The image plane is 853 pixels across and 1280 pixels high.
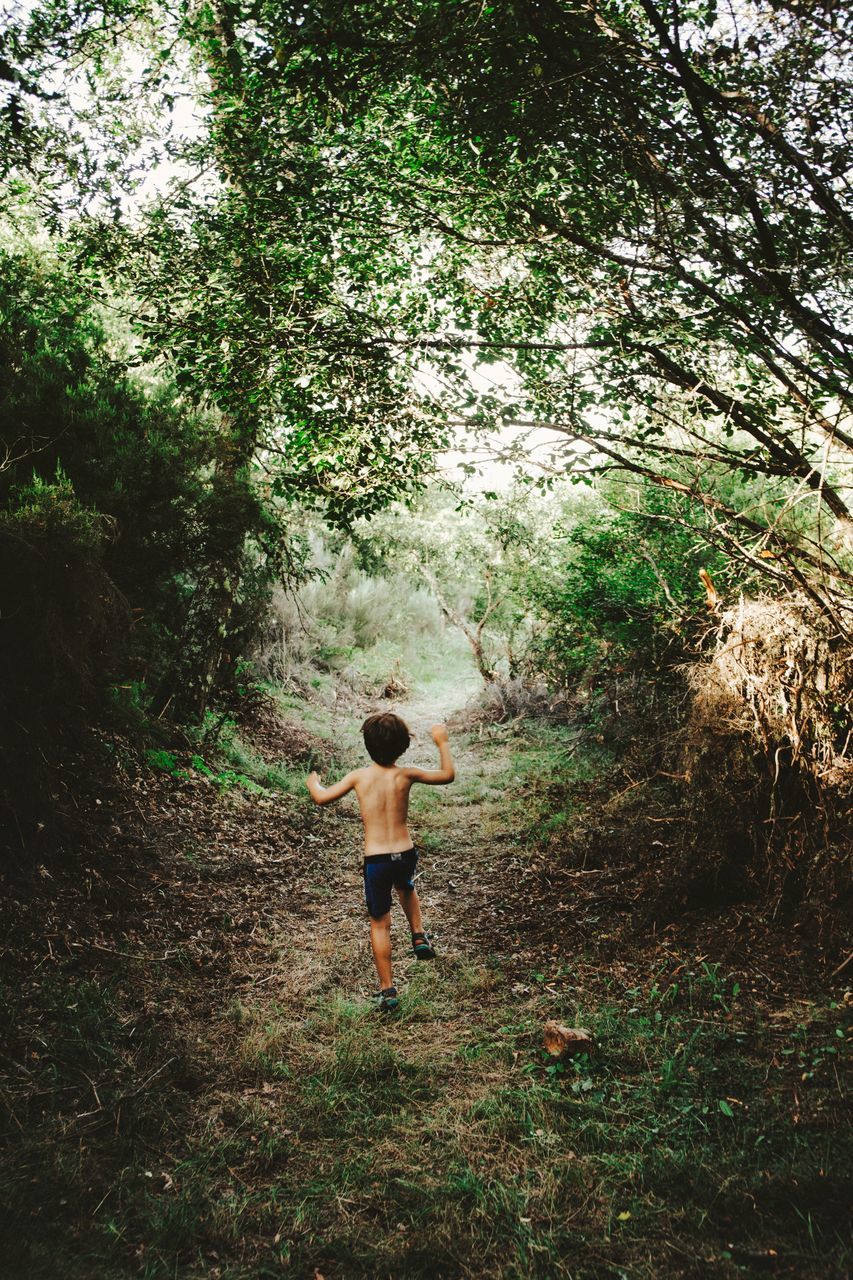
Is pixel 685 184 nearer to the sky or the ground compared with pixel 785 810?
nearer to the sky

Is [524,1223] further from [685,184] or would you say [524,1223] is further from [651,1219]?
[685,184]

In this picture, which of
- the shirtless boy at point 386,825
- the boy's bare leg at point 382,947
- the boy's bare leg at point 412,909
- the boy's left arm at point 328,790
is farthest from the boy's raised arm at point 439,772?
the boy's bare leg at point 382,947

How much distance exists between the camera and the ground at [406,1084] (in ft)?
8.27

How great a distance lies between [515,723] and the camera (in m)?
13.1

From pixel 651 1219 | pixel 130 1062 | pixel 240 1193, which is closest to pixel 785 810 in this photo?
pixel 651 1219

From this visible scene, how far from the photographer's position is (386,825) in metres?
4.39

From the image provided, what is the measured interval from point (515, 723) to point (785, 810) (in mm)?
8493

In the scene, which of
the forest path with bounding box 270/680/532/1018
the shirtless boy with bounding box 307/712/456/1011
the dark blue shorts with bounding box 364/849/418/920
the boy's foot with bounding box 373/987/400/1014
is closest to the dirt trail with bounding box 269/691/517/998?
the forest path with bounding box 270/680/532/1018

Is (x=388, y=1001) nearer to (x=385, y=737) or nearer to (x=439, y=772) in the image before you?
(x=439, y=772)

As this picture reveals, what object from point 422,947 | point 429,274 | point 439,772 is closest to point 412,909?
point 422,947

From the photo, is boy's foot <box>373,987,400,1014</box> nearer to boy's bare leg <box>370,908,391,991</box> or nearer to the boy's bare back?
boy's bare leg <box>370,908,391,991</box>

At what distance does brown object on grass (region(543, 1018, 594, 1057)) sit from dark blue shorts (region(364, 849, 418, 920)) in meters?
1.13

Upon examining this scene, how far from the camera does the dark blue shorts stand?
4.33 metres

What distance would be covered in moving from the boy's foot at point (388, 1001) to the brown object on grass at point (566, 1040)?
937mm
